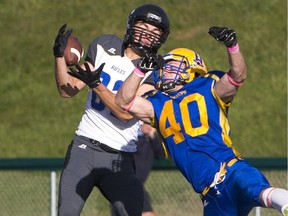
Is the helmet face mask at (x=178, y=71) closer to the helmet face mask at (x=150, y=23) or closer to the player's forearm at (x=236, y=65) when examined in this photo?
the helmet face mask at (x=150, y=23)

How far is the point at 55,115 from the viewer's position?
1322cm

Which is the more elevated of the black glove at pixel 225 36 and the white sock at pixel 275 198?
the black glove at pixel 225 36

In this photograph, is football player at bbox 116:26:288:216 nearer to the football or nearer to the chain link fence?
the football

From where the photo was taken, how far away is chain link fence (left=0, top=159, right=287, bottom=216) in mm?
9547

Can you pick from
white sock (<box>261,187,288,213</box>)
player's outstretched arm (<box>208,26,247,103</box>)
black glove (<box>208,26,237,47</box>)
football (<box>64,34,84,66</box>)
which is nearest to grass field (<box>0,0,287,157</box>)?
football (<box>64,34,84,66</box>)

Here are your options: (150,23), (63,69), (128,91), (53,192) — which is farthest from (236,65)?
(53,192)

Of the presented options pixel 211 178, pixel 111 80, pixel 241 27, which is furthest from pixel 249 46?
pixel 211 178

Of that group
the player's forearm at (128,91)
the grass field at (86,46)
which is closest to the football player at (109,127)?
the player's forearm at (128,91)

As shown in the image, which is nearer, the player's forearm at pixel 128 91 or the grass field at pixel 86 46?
the player's forearm at pixel 128 91

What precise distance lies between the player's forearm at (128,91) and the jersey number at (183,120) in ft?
0.77

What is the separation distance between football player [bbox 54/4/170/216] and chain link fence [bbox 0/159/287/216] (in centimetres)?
270

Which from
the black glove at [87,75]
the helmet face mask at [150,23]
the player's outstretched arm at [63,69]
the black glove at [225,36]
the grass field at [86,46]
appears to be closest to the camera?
the black glove at [225,36]

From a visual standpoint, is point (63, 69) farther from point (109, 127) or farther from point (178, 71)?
point (178, 71)

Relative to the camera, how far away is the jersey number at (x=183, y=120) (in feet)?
19.9
